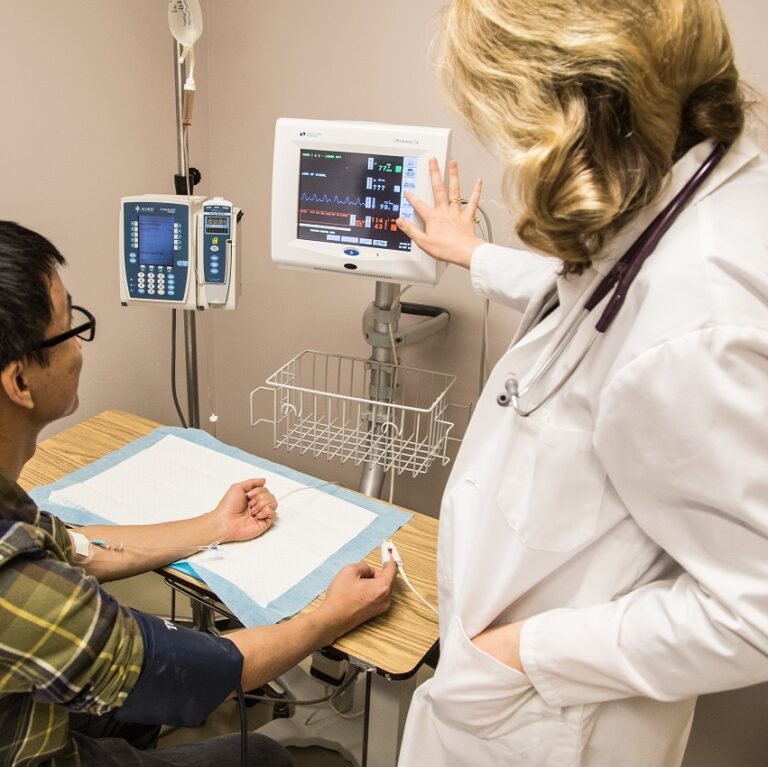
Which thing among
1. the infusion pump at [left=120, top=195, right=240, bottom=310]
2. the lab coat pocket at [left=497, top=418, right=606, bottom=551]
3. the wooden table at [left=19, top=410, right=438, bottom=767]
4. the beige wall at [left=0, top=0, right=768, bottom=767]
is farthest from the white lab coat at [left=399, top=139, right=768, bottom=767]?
the beige wall at [left=0, top=0, right=768, bottom=767]

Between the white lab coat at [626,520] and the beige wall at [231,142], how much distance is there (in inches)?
39.2

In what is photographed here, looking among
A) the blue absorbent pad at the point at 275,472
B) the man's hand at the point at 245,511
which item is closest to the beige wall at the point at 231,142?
the blue absorbent pad at the point at 275,472

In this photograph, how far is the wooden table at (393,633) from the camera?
3.98 ft

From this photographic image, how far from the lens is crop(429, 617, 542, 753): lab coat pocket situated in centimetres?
95

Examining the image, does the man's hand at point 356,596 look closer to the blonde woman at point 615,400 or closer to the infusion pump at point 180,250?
the blonde woman at point 615,400

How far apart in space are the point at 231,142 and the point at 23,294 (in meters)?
1.42

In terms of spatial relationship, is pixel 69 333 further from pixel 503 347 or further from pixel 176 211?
pixel 503 347

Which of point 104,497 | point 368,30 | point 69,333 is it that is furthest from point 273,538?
point 368,30

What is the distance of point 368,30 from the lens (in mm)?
1943

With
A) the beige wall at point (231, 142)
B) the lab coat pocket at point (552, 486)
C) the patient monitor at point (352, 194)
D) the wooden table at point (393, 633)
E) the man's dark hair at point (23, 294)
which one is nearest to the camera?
the lab coat pocket at point (552, 486)

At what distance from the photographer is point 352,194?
1.51 meters

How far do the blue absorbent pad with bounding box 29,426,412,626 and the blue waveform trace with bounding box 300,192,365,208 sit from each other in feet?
1.87

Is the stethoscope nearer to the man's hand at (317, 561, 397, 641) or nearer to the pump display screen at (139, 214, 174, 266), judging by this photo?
the man's hand at (317, 561, 397, 641)

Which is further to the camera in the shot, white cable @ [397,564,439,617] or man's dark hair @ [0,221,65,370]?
white cable @ [397,564,439,617]
